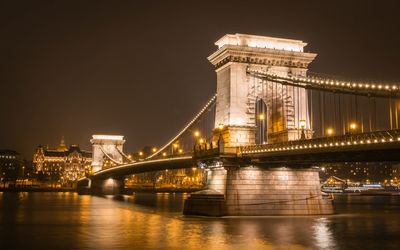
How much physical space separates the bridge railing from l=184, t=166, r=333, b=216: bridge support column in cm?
Answer: 246

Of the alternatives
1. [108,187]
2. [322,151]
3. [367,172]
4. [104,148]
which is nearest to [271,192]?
[322,151]

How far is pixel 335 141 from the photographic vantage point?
31547mm

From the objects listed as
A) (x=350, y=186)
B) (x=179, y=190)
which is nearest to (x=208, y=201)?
(x=179, y=190)

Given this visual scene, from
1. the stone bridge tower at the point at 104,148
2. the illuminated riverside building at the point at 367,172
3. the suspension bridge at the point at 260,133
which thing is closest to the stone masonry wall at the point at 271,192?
the suspension bridge at the point at 260,133

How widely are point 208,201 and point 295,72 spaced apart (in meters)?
13.7

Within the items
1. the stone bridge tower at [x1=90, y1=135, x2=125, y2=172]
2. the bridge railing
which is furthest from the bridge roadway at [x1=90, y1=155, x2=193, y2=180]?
the stone bridge tower at [x1=90, y1=135, x2=125, y2=172]

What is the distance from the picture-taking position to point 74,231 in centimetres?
3412

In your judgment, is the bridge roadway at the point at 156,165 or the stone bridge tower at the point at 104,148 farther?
the stone bridge tower at the point at 104,148

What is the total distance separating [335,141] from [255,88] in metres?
15.5

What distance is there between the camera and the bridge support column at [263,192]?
41750 millimetres

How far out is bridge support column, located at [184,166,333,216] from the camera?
137ft

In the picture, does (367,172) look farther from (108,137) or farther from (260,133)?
(260,133)

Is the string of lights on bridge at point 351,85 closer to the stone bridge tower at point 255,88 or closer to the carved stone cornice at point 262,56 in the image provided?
the carved stone cornice at point 262,56

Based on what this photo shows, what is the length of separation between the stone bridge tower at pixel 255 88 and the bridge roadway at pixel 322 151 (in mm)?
2920
